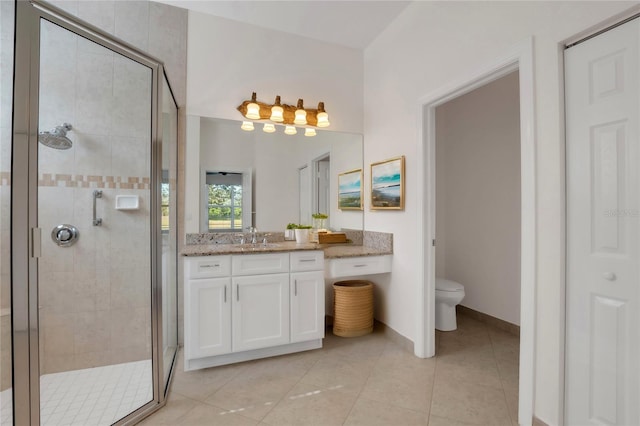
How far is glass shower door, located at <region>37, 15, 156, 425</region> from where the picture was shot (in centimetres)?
164

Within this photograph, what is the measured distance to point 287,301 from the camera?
241cm

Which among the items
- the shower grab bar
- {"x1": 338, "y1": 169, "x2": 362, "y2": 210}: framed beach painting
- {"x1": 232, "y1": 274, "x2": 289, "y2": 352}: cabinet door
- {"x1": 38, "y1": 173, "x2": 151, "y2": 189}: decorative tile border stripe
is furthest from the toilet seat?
the shower grab bar

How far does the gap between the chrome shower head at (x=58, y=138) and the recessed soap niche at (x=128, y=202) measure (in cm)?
47

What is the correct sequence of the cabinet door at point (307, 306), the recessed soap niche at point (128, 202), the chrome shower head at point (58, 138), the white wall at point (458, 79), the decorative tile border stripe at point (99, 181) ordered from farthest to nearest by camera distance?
the cabinet door at point (307, 306), the recessed soap niche at point (128, 202), the decorative tile border stripe at point (99, 181), the chrome shower head at point (58, 138), the white wall at point (458, 79)

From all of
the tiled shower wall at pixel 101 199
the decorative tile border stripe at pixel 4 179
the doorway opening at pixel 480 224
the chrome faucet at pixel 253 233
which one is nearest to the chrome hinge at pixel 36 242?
the tiled shower wall at pixel 101 199

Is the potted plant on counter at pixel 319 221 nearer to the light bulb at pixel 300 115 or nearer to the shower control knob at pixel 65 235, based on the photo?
the light bulb at pixel 300 115

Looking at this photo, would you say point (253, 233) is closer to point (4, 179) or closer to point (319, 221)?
point (319, 221)

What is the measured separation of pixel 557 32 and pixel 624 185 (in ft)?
2.57

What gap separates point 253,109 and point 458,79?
165 centimetres

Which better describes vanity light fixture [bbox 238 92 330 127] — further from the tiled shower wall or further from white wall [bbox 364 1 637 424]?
the tiled shower wall

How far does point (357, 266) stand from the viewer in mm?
2688

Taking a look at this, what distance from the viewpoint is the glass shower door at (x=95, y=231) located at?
5.37 feet

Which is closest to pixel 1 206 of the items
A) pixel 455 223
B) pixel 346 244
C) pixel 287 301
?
pixel 287 301

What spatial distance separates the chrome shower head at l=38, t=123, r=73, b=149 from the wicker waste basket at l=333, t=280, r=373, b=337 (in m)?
2.30
